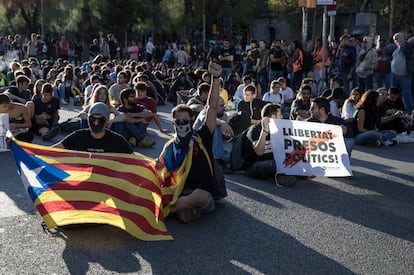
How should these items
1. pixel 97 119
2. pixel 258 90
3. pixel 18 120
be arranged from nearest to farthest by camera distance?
pixel 97 119
pixel 18 120
pixel 258 90

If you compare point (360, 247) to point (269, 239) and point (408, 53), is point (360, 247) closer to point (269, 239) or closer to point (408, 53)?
point (269, 239)

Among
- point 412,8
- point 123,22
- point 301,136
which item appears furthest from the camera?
point 123,22

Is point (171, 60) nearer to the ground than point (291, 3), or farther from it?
nearer to the ground

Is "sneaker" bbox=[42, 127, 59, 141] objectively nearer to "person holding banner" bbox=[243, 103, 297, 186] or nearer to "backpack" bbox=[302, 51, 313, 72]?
"person holding banner" bbox=[243, 103, 297, 186]

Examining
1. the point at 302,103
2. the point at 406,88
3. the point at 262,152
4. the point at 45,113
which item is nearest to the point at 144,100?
the point at 45,113

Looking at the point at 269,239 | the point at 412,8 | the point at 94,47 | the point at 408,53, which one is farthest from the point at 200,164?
the point at 412,8

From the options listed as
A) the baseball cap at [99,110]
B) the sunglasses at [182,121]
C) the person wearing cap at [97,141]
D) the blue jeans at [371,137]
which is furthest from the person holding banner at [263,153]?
the blue jeans at [371,137]

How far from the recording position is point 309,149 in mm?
8594

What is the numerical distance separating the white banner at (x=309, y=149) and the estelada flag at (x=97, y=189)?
234 cm

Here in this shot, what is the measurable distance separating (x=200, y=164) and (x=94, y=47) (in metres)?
26.7

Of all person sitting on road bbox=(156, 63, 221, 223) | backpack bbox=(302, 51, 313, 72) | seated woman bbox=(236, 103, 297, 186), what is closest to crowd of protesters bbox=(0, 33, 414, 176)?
backpack bbox=(302, 51, 313, 72)

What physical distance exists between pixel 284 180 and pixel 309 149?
2.05 feet

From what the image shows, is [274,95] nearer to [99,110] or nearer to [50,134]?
[50,134]

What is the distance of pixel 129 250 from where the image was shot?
224 inches
